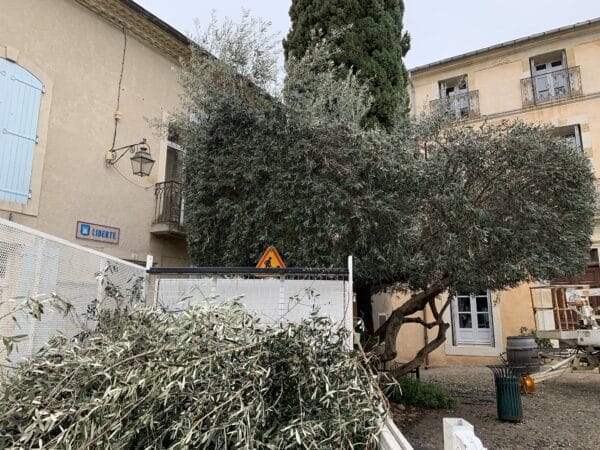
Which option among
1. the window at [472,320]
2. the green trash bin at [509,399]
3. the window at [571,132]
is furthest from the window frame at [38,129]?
the window at [571,132]

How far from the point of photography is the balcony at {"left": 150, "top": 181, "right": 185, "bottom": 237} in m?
8.24

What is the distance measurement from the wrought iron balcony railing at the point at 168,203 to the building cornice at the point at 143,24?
275 cm

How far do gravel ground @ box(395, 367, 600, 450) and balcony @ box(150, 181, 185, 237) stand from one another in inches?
203

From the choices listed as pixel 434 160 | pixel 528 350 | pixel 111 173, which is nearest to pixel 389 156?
pixel 434 160

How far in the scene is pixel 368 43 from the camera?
7.68 meters

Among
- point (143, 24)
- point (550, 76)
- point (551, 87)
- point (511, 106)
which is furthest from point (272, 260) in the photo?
point (550, 76)

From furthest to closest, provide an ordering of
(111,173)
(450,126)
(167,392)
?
(111,173) < (450,126) < (167,392)

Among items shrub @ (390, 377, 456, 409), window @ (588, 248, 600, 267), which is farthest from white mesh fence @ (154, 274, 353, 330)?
window @ (588, 248, 600, 267)

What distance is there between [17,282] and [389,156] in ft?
12.1

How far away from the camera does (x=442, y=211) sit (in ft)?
16.2

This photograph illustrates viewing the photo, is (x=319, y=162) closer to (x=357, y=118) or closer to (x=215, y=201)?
(x=357, y=118)

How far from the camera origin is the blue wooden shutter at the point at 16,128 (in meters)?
6.14

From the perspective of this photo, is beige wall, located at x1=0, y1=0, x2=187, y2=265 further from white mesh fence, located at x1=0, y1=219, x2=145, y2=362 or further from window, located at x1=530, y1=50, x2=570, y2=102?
window, located at x1=530, y1=50, x2=570, y2=102

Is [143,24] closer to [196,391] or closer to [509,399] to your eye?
[196,391]
